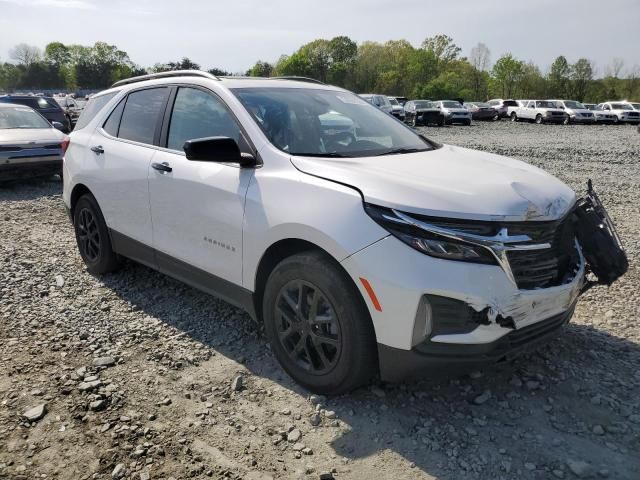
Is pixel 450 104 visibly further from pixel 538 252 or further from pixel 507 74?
pixel 507 74

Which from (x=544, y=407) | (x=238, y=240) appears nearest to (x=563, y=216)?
(x=544, y=407)

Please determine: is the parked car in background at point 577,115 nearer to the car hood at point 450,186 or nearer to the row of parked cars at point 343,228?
the row of parked cars at point 343,228

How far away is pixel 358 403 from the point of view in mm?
3008

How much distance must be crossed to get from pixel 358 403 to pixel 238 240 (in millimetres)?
1211

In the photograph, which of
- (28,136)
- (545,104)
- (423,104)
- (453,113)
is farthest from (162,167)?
(545,104)

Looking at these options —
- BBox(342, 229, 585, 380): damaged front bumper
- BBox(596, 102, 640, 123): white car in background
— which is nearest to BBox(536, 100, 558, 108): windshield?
BBox(596, 102, 640, 123): white car in background

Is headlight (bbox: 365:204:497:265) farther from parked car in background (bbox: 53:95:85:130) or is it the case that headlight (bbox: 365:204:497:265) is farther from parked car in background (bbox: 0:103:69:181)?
parked car in background (bbox: 53:95:85:130)

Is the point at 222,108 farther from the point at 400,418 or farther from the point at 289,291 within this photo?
the point at 400,418

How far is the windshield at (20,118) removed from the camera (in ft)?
33.9

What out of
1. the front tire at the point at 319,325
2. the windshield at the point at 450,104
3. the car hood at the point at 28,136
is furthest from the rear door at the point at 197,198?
the windshield at the point at 450,104

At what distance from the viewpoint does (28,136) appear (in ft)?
31.7

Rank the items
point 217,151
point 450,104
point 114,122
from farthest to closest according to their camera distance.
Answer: point 450,104
point 114,122
point 217,151

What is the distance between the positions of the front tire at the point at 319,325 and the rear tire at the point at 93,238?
2.26 metres

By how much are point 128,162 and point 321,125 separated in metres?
1.67
